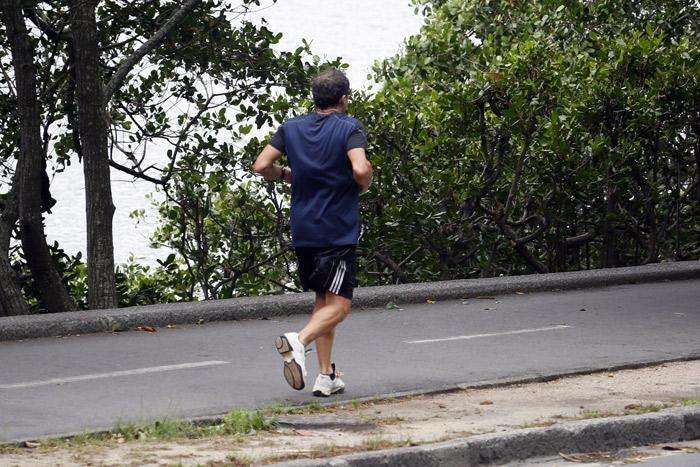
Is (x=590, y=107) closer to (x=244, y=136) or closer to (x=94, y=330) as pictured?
(x=244, y=136)

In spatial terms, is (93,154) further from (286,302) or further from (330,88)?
(330,88)

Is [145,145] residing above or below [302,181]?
above

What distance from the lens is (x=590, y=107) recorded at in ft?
44.7

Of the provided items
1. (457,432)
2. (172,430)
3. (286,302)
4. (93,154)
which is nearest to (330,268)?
(457,432)

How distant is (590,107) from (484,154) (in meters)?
1.39

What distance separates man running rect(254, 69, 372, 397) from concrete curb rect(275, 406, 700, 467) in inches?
55.7

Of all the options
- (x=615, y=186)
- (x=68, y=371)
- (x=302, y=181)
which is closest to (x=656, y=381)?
(x=302, y=181)

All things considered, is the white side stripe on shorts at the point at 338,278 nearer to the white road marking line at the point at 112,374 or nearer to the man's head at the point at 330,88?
the man's head at the point at 330,88

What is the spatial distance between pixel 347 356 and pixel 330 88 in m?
2.40

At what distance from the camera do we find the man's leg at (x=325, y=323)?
6.62 m

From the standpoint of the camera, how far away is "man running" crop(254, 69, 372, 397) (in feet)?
21.7

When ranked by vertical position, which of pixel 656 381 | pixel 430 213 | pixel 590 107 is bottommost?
pixel 656 381

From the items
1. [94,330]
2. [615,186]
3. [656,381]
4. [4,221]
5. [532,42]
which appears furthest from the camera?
[615,186]

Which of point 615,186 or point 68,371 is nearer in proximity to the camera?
point 68,371
